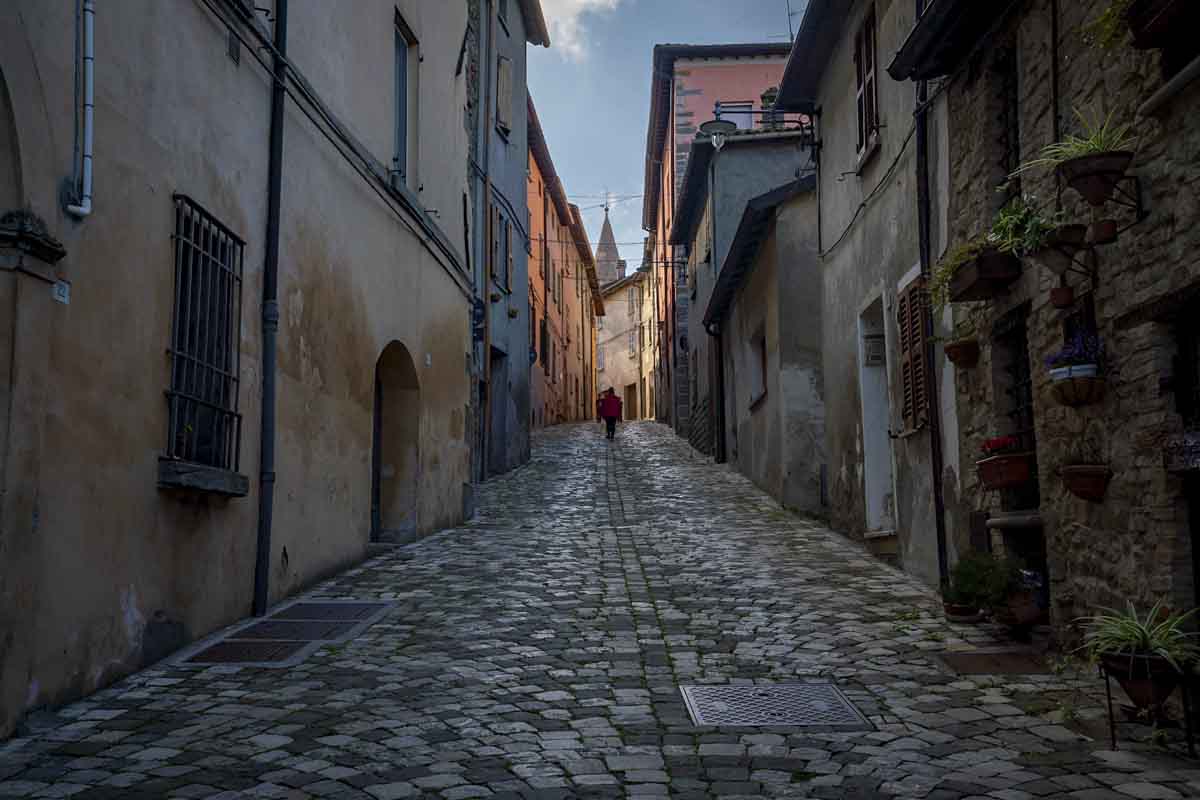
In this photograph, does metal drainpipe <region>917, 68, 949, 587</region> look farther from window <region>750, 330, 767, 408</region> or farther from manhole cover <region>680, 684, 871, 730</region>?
window <region>750, 330, 767, 408</region>

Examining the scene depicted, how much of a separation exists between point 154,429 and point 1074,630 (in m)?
5.56

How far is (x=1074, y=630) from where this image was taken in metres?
6.22

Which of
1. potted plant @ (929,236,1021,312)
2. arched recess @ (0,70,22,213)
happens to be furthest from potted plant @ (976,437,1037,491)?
arched recess @ (0,70,22,213)

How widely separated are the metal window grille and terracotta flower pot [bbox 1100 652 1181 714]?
5345 millimetres

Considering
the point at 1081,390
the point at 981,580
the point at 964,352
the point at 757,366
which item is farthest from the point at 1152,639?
the point at 757,366

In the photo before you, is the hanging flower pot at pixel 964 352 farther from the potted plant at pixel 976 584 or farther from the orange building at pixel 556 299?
the orange building at pixel 556 299

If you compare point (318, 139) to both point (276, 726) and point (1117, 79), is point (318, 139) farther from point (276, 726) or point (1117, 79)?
point (1117, 79)

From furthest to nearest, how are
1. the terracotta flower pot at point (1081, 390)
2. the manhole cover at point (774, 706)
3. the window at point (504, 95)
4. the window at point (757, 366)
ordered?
the window at point (504, 95), the window at point (757, 366), the terracotta flower pot at point (1081, 390), the manhole cover at point (774, 706)

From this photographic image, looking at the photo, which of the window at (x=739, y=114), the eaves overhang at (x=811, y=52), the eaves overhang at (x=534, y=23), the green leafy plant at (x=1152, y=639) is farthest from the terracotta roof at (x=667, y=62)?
the green leafy plant at (x=1152, y=639)

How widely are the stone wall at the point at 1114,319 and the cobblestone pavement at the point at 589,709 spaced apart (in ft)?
2.59

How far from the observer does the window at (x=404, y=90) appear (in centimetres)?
1245

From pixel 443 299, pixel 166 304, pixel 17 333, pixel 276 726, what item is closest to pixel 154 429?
pixel 166 304

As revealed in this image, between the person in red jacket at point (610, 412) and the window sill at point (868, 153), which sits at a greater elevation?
the window sill at point (868, 153)

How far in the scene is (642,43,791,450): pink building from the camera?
31.0 meters
